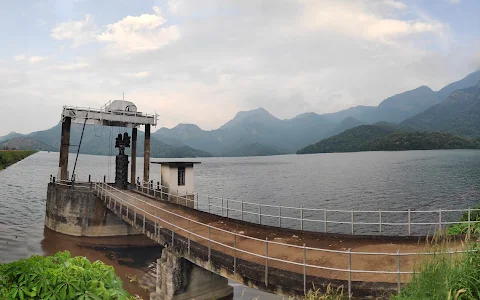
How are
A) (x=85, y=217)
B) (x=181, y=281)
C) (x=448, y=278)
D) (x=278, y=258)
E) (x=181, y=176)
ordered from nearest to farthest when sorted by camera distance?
1. (x=448, y=278)
2. (x=278, y=258)
3. (x=181, y=281)
4. (x=85, y=217)
5. (x=181, y=176)

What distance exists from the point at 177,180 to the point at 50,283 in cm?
2429

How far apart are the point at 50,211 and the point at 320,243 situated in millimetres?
23597

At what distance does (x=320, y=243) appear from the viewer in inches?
533

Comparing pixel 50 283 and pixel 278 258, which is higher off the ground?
pixel 50 283

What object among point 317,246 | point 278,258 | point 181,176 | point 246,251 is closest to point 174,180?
point 181,176

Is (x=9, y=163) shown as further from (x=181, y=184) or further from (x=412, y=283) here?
(x=412, y=283)

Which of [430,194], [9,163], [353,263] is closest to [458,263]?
[353,263]

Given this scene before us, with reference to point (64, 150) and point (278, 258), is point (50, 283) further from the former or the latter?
point (64, 150)

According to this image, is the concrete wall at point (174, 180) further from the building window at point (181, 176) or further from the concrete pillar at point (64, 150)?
the concrete pillar at point (64, 150)

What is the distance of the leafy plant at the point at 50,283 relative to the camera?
3898 mm

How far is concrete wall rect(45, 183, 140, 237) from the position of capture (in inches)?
981

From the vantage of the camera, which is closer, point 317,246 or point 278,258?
point 278,258

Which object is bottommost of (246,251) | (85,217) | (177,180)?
(85,217)

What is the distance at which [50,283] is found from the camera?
13.1 ft
